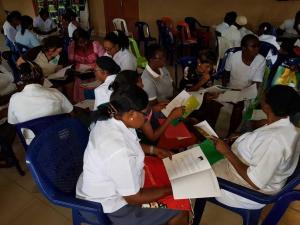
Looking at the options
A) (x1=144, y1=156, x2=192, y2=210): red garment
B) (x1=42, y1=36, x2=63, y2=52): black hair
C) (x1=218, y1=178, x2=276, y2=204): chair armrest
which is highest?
(x1=42, y1=36, x2=63, y2=52): black hair

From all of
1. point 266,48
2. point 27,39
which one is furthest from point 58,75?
point 266,48

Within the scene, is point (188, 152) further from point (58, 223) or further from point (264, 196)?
point (58, 223)

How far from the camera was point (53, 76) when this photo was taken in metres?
2.69

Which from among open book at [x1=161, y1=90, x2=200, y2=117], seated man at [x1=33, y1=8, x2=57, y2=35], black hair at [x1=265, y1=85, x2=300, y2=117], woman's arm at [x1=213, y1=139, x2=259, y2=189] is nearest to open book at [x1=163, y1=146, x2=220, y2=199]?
woman's arm at [x1=213, y1=139, x2=259, y2=189]

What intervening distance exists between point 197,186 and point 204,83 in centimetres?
137

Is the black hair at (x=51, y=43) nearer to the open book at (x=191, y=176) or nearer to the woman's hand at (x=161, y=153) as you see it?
the woman's hand at (x=161, y=153)

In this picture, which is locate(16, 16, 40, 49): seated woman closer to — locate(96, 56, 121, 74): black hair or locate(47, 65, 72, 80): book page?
locate(47, 65, 72, 80): book page

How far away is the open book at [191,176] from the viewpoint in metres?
1.11

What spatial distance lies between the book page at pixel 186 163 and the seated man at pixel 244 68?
1.22 metres

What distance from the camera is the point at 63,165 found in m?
1.25

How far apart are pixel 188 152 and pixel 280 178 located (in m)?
0.44

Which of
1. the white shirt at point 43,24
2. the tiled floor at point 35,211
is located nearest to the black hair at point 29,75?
the tiled floor at point 35,211

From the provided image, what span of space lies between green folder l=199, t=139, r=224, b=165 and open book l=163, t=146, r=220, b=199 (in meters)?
0.09

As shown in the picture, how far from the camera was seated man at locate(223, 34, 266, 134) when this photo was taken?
241cm
